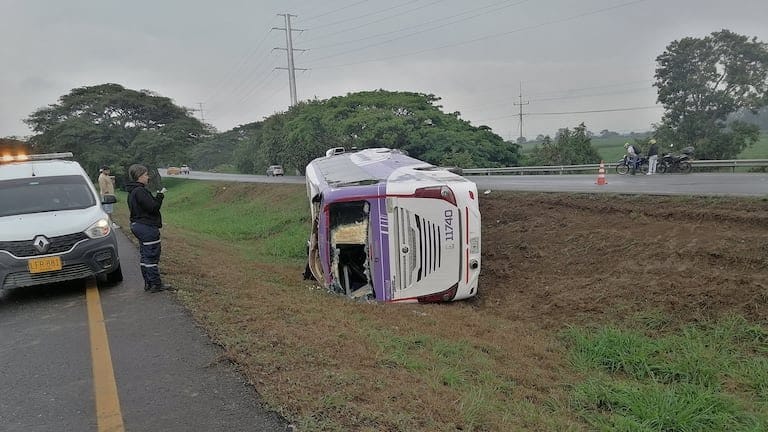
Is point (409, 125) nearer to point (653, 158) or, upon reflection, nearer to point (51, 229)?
point (653, 158)

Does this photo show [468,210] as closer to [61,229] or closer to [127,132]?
[61,229]

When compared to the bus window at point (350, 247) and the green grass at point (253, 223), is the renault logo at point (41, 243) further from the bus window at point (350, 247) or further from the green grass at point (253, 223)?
the green grass at point (253, 223)

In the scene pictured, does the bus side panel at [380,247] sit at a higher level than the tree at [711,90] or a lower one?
lower

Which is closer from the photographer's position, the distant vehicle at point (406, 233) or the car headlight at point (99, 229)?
the car headlight at point (99, 229)

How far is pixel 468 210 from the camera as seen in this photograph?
6.99 metres

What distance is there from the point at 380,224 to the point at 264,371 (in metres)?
3.63

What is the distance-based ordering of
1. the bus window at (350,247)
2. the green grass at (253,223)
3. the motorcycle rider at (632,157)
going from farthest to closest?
1. the motorcycle rider at (632,157)
2. the green grass at (253,223)
3. the bus window at (350,247)

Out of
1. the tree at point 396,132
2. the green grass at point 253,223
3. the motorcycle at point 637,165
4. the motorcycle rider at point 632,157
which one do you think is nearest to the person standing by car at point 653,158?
the motorcycle at point 637,165

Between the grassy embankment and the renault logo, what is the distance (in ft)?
5.18

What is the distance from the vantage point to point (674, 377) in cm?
469

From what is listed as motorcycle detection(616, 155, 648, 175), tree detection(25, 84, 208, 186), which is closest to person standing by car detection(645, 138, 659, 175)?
motorcycle detection(616, 155, 648, 175)

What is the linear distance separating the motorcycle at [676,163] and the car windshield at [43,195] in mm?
17246

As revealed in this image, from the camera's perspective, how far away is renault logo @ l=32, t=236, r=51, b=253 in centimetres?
563

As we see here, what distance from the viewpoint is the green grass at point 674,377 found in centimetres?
363
